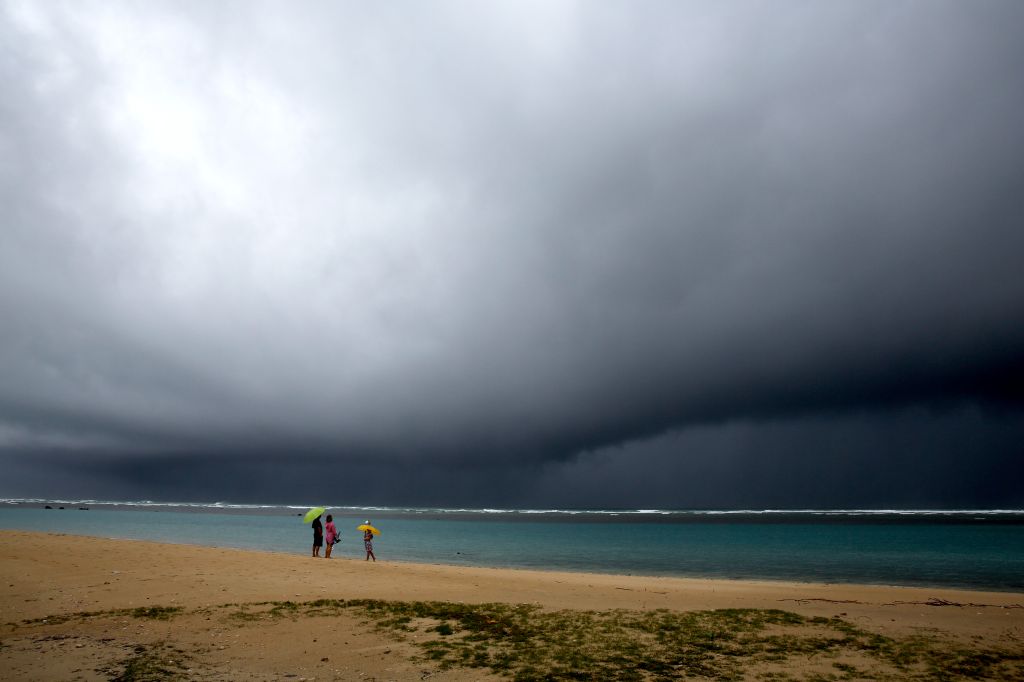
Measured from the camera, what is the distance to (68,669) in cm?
1109

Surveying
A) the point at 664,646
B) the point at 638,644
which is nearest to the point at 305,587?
the point at 638,644

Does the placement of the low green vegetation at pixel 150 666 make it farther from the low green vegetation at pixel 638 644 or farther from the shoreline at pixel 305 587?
the shoreline at pixel 305 587

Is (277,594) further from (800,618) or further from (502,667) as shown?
(800,618)

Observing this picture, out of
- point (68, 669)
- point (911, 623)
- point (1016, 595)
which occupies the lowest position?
point (1016, 595)

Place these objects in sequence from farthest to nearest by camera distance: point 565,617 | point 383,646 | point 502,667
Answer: point 565,617
point 383,646
point 502,667

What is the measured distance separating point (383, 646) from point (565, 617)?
6.02 metres

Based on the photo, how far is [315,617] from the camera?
16406 millimetres

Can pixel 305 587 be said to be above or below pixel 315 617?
below

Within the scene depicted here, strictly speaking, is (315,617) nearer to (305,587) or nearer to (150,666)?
(150,666)

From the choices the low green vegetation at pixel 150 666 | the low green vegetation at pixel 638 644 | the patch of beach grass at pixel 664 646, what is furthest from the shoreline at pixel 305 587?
the low green vegetation at pixel 150 666

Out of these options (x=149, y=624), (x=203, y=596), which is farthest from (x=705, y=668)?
(x=203, y=596)

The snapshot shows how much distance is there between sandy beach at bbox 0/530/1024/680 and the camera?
1159 centimetres

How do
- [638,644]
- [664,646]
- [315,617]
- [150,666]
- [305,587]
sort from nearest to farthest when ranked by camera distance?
[150,666], [664,646], [638,644], [315,617], [305,587]

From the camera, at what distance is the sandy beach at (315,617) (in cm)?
1159
